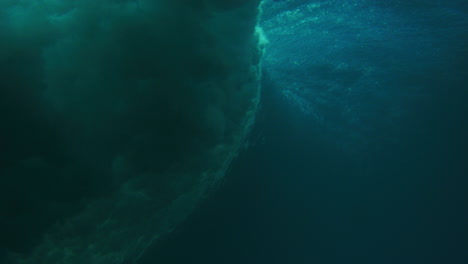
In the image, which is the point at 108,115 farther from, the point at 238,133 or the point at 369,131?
the point at 369,131

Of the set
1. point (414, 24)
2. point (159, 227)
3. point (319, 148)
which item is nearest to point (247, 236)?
point (159, 227)

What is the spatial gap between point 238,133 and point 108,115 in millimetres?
4073

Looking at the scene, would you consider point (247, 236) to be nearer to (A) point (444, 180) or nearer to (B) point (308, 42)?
Result: (B) point (308, 42)

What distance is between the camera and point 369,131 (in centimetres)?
1828

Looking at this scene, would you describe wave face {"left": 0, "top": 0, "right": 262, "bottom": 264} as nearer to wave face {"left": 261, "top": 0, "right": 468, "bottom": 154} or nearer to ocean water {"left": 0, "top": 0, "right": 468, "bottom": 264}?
ocean water {"left": 0, "top": 0, "right": 468, "bottom": 264}

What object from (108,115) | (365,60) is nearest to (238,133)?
(108,115)

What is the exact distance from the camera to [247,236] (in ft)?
38.7

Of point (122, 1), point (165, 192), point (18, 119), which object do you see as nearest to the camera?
point (18, 119)

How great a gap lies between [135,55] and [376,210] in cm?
1566

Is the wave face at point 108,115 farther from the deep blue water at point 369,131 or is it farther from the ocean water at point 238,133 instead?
the deep blue water at point 369,131

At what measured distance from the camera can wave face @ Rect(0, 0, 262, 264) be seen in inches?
229

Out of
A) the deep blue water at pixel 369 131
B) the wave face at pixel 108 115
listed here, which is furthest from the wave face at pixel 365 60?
the wave face at pixel 108 115

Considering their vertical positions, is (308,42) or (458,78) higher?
(308,42)

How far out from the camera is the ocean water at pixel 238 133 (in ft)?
20.1
